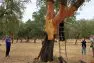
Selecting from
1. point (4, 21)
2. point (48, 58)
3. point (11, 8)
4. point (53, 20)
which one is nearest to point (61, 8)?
point (53, 20)

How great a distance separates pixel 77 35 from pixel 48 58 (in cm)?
6640

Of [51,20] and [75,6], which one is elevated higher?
[75,6]

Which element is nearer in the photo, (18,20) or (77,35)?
(18,20)

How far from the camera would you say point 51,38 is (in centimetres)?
2314

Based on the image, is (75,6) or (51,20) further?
(51,20)

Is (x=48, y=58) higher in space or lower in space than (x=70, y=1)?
lower

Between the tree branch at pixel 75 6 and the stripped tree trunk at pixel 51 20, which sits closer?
the tree branch at pixel 75 6

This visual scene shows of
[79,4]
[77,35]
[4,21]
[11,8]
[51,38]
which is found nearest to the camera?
[79,4]

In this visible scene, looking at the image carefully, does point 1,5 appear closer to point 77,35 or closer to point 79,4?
point 79,4

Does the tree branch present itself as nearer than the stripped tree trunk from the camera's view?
Yes

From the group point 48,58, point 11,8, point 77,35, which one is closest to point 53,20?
point 48,58

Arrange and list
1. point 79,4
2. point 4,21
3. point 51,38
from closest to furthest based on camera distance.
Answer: point 79,4 < point 51,38 < point 4,21

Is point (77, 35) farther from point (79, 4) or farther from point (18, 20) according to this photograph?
point (79, 4)

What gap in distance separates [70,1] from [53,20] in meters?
1.72
